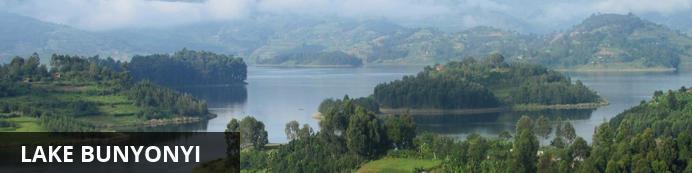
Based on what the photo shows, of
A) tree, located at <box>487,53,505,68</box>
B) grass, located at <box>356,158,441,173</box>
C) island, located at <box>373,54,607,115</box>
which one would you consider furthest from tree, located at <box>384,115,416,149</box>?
tree, located at <box>487,53,505,68</box>

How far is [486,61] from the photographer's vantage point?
9125cm

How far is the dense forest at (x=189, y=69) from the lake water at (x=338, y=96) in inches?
116

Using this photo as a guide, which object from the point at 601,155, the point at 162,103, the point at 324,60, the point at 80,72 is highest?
the point at 80,72

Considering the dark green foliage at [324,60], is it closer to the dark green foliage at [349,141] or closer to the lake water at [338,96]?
the lake water at [338,96]

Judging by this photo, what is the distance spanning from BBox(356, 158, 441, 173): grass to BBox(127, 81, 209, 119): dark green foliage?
97.0ft

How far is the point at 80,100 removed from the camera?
65.4 metres

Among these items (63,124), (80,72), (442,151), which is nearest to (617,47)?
(80,72)

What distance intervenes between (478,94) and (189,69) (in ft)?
156

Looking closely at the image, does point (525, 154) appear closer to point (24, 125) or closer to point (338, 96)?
point (24, 125)

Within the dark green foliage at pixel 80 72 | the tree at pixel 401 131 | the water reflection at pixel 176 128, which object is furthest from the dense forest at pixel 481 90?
the tree at pixel 401 131

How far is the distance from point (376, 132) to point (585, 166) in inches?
402

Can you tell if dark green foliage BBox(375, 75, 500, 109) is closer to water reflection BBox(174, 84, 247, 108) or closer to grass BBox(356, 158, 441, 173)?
water reflection BBox(174, 84, 247, 108)

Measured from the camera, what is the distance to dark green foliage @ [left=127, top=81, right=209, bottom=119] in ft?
221

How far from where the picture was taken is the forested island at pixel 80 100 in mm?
59156
